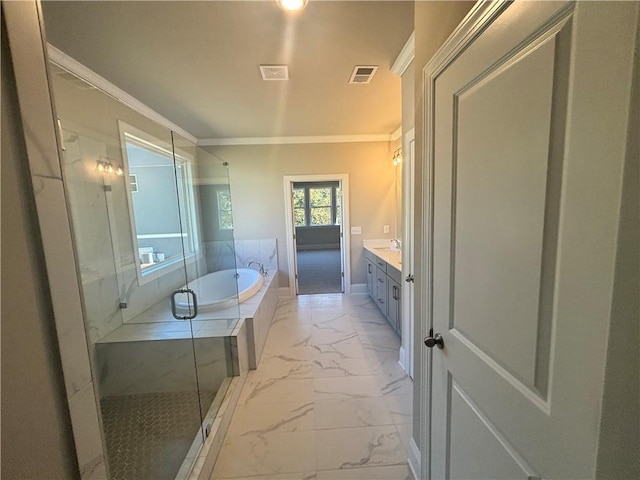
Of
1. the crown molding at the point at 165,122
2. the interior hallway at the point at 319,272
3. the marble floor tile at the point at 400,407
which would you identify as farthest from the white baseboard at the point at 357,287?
the marble floor tile at the point at 400,407

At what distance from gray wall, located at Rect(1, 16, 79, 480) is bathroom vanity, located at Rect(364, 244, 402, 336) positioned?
2.52 m

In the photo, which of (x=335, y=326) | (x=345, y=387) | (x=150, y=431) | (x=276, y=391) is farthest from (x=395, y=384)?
(x=150, y=431)

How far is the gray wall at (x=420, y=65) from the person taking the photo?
106cm

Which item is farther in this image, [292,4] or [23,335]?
[292,4]

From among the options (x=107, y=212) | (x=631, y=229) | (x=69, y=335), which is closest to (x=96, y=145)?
(x=107, y=212)

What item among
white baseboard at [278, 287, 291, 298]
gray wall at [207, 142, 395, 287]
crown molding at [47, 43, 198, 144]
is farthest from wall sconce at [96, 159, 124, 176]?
white baseboard at [278, 287, 291, 298]

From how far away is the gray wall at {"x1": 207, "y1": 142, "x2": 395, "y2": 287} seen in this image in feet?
14.3

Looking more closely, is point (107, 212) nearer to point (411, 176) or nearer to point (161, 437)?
point (161, 437)

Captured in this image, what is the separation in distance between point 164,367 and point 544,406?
96.1 inches

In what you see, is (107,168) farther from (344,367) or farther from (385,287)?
(385,287)

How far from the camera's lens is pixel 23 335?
54 centimetres

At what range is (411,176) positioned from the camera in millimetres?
2137

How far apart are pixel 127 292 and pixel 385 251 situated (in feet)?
10.2

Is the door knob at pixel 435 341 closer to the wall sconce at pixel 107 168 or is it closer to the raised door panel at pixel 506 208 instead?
the raised door panel at pixel 506 208
